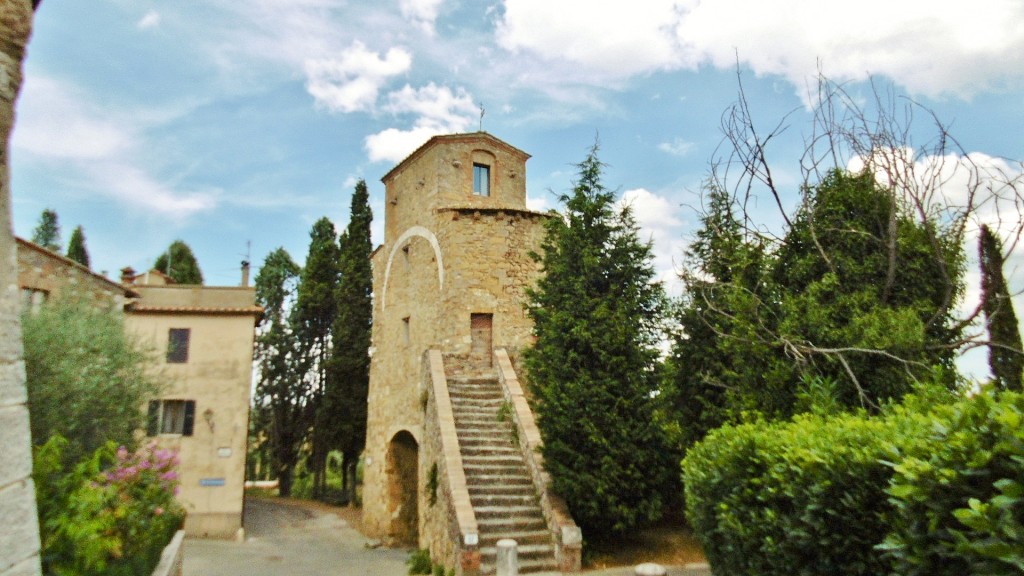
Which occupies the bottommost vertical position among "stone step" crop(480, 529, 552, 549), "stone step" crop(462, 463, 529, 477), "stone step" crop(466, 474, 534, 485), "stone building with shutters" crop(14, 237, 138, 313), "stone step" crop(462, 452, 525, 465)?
"stone step" crop(480, 529, 552, 549)

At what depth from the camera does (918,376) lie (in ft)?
21.5

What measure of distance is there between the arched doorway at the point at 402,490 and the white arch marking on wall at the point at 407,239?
423 cm

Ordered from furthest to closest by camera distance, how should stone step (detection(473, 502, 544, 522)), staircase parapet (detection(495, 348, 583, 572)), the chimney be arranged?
1. the chimney
2. stone step (detection(473, 502, 544, 522))
3. staircase parapet (detection(495, 348, 583, 572))

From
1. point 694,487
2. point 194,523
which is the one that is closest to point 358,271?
point 194,523

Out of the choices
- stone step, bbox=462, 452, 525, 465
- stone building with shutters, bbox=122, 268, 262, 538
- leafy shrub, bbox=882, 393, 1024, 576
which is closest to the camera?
leafy shrub, bbox=882, 393, 1024, 576

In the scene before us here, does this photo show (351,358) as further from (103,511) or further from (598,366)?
(103,511)

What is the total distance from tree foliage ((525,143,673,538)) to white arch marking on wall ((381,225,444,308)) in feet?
17.4

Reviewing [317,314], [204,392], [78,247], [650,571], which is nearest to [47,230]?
[78,247]

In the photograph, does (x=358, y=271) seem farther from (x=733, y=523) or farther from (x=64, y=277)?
(x=733, y=523)

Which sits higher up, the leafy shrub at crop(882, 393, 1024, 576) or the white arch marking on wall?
the white arch marking on wall

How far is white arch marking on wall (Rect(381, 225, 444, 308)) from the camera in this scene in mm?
17016

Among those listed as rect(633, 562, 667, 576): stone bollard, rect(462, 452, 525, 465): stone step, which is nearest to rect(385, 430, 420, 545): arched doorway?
rect(462, 452, 525, 465): stone step

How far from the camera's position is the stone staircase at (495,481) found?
10.1 metres

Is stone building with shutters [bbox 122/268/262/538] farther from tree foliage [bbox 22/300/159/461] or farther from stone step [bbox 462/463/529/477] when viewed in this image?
stone step [bbox 462/463/529/477]
